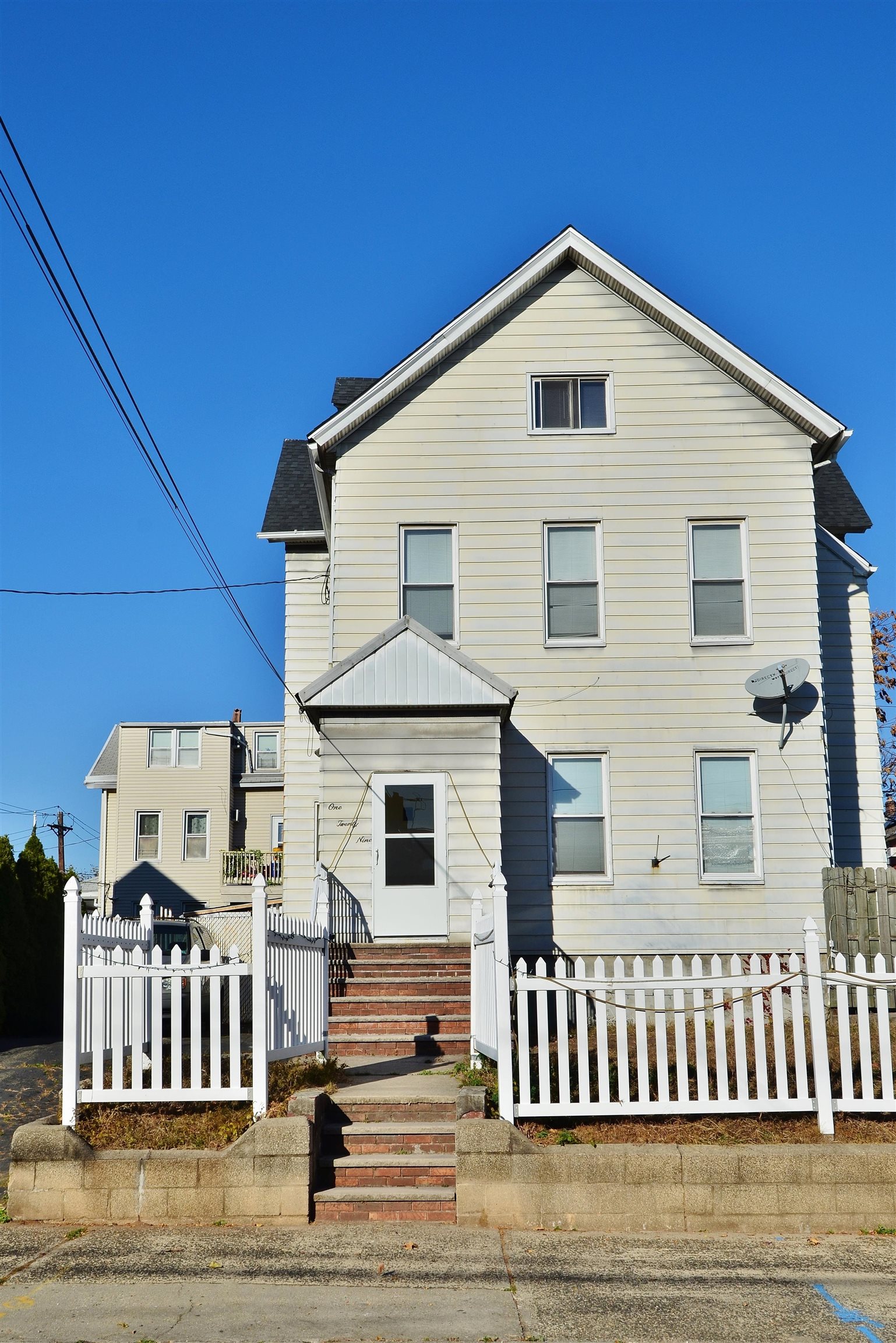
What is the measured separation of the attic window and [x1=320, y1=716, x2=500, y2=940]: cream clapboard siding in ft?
14.6

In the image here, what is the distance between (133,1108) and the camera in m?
8.56

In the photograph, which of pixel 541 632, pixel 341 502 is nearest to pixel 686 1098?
pixel 541 632

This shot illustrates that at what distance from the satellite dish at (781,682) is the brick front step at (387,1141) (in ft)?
28.4

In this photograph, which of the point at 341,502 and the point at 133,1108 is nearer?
the point at 133,1108

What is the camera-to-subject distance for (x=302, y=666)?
18.2m

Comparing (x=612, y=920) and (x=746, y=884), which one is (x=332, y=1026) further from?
(x=746, y=884)

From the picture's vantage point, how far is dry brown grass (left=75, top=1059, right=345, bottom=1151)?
808cm

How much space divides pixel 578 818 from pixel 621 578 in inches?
128

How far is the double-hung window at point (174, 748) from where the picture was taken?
1688 inches

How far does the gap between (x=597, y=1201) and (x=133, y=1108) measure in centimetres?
329

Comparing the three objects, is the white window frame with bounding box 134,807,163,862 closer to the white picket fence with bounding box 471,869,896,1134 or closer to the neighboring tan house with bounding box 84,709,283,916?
the neighboring tan house with bounding box 84,709,283,916

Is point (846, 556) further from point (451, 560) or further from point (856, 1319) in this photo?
point (856, 1319)

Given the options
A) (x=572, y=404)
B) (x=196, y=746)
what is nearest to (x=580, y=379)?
(x=572, y=404)

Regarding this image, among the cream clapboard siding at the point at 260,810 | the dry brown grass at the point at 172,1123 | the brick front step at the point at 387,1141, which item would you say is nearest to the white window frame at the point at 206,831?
the cream clapboard siding at the point at 260,810
